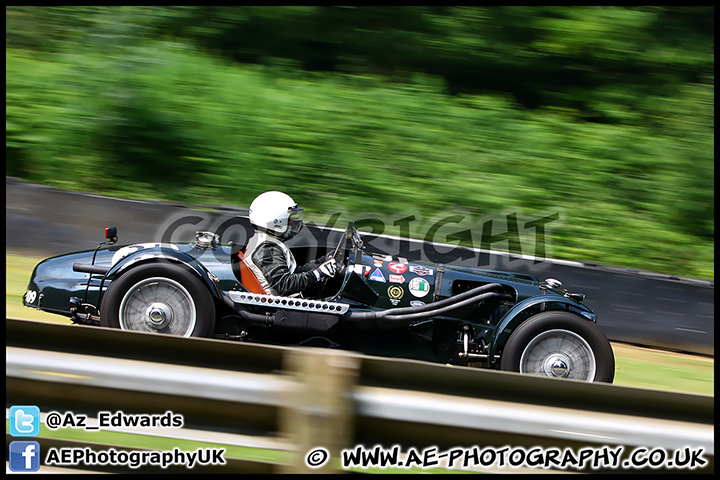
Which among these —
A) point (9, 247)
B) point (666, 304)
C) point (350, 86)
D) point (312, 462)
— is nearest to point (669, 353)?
point (666, 304)

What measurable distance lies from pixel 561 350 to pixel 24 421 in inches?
137

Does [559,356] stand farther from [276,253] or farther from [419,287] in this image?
[276,253]

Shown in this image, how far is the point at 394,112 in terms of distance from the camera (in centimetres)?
946

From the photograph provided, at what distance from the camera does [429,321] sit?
15.4 feet

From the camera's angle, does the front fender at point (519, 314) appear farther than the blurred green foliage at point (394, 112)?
No

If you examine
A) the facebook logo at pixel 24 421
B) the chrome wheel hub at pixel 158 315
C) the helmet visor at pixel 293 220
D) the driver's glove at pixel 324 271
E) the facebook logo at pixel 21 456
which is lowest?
the facebook logo at pixel 21 456

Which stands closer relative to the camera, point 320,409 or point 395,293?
point 320,409

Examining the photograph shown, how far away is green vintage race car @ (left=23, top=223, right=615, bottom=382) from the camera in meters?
4.51

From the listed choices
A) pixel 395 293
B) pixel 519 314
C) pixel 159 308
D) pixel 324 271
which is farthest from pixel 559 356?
pixel 159 308

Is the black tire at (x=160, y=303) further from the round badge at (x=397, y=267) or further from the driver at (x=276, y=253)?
the round badge at (x=397, y=267)

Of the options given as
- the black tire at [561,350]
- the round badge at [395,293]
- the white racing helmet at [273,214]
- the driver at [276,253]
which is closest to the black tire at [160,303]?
the driver at [276,253]

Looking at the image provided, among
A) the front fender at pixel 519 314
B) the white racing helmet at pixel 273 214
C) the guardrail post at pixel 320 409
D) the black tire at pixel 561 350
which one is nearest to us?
the guardrail post at pixel 320 409

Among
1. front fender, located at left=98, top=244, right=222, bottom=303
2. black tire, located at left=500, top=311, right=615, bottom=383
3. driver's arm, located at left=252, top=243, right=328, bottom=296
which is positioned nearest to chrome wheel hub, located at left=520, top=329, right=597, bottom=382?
black tire, located at left=500, top=311, right=615, bottom=383

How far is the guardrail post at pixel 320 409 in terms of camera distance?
2.36 meters
